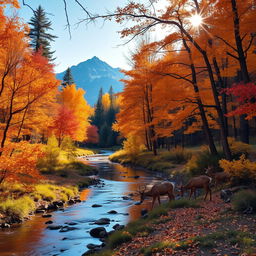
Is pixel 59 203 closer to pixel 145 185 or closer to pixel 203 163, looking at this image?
pixel 145 185

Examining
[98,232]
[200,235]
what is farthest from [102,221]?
[200,235]

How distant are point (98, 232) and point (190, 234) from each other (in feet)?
13.2

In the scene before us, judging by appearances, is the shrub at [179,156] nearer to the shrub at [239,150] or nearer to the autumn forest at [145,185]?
the autumn forest at [145,185]

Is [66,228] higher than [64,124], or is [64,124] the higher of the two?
[64,124]

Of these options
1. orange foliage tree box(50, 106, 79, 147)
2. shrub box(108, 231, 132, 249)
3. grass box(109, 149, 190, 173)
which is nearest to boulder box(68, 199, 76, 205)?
shrub box(108, 231, 132, 249)

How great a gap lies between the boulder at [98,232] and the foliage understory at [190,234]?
1.23m

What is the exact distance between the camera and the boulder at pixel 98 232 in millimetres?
9085

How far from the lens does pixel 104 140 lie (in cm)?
7981

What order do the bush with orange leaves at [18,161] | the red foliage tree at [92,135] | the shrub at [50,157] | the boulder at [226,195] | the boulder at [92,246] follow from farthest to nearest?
the red foliage tree at [92,135]
the shrub at [50,157]
the bush with orange leaves at [18,161]
the boulder at [226,195]
the boulder at [92,246]

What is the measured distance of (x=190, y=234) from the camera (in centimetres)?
638

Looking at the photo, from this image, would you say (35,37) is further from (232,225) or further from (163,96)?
(232,225)

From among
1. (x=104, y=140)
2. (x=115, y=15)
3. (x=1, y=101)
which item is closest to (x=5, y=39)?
(x=1, y=101)

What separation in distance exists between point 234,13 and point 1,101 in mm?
11271

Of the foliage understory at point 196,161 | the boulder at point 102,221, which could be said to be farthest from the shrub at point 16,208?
the foliage understory at point 196,161
